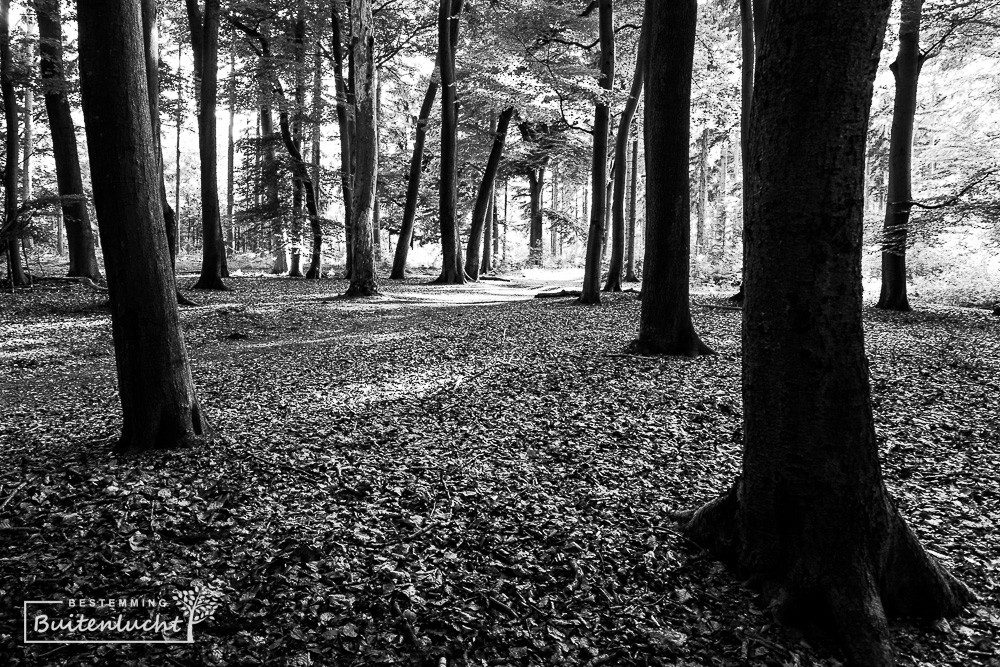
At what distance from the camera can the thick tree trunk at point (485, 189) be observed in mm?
20625

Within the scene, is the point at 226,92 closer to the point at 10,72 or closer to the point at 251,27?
the point at 251,27

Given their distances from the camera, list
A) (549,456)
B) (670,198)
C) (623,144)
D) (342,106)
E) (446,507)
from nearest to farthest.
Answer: (446,507), (549,456), (670,198), (623,144), (342,106)

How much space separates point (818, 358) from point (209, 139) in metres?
16.0

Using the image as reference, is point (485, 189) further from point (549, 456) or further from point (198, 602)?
point (198, 602)

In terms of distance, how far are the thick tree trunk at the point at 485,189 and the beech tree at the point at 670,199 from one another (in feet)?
42.6

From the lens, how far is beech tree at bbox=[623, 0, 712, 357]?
7.71 meters

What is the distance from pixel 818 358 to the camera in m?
2.64

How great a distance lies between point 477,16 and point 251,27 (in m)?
6.97

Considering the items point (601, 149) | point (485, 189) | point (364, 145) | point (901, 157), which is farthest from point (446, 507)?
point (485, 189)

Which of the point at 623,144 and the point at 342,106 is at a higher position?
the point at 342,106

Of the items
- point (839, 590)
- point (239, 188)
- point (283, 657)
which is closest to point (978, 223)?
point (839, 590)

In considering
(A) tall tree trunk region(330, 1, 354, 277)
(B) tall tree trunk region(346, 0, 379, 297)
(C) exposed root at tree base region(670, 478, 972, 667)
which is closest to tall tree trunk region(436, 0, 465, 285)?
(A) tall tree trunk region(330, 1, 354, 277)

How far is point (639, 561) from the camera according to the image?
3.16 metres

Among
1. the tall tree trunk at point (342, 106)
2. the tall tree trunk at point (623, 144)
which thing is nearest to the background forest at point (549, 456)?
the tall tree trunk at point (623, 144)
